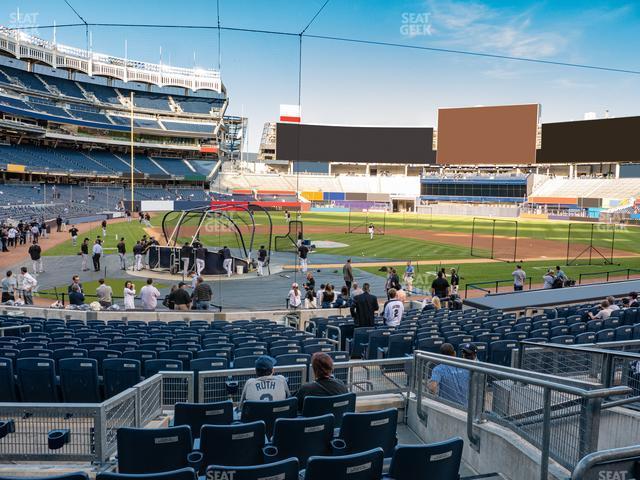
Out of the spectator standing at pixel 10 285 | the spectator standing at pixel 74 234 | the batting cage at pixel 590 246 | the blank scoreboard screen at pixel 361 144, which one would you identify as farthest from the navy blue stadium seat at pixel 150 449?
the blank scoreboard screen at pixel 361 144

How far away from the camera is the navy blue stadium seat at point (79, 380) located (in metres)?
7.60

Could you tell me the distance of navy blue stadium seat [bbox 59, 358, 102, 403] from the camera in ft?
24.9

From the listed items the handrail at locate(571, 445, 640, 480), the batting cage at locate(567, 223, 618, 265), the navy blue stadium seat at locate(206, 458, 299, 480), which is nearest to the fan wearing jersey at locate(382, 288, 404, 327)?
the navy blue stadium seat at locate(206, 458, 299, 480)

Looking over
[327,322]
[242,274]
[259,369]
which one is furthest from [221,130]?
[259,369]

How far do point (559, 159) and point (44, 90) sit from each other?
83.1m

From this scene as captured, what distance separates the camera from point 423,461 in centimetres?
381

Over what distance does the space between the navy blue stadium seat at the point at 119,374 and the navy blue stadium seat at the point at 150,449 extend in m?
3.61

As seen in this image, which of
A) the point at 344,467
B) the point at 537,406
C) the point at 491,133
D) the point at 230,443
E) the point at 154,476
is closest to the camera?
the point at 154,476

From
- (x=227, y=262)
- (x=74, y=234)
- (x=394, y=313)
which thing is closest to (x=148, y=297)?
(x=394, y=313)

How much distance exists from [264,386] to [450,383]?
2458 millimetres

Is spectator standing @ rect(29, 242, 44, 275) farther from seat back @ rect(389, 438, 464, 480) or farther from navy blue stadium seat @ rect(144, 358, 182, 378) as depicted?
seat back @ rect(389, 438, 464, 480)

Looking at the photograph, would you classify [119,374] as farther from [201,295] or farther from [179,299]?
[201,295]

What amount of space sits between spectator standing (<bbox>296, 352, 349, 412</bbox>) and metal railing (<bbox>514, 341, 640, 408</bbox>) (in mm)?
2787

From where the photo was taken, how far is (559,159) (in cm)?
8938
